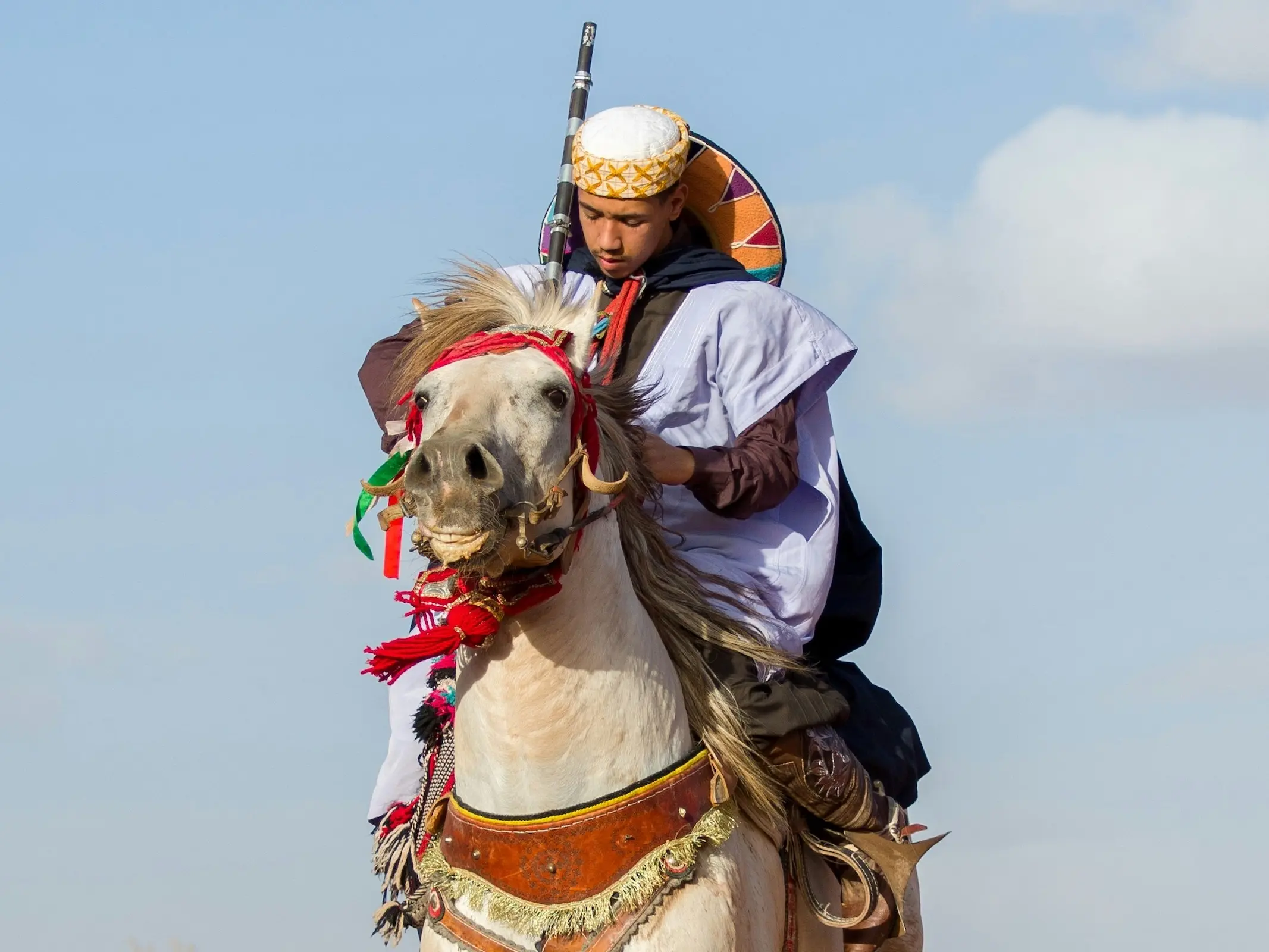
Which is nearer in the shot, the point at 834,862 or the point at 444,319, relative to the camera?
the point at 444,319

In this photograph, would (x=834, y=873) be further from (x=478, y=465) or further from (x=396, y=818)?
(x=478, y=465)

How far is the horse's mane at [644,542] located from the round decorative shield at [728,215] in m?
1.33

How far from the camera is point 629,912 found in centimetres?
507

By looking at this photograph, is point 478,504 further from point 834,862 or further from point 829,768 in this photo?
point 834,862

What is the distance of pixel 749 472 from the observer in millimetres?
5945

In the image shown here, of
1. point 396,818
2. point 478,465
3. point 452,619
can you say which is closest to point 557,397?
point 478,465

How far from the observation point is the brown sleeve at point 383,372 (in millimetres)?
6266

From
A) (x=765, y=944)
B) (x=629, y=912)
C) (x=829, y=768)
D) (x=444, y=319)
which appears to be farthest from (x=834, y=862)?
(x=444, y=319)

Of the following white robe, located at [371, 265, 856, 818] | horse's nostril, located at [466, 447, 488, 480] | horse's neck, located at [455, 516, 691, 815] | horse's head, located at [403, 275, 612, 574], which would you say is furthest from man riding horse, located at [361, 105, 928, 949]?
horse's nostril, located at [466, 447, 488, 480]

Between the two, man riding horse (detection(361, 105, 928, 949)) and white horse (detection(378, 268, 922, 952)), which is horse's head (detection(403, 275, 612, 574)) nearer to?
white horse (detection(378, 268, 922, 952))

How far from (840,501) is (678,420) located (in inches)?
27.7

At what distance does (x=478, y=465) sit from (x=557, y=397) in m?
0.43

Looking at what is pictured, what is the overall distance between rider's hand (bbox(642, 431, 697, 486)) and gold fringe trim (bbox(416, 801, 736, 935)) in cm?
96

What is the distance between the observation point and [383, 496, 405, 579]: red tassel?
513 centimetres
